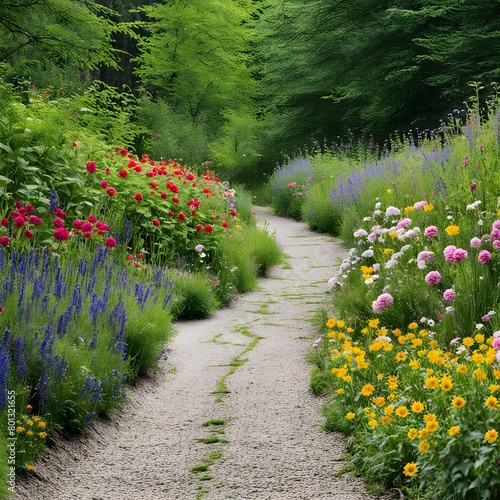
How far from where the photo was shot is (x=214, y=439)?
4000 millimetres

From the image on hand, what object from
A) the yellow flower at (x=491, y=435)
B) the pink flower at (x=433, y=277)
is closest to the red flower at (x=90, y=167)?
the pink flower at (x=433, y=277)

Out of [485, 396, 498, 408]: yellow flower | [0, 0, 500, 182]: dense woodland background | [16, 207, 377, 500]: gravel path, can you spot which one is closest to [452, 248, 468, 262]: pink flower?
[16, 207, 377, 500]: gravel path

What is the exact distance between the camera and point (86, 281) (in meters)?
5.28

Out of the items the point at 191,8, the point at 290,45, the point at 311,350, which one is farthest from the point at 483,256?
the point at 191,8

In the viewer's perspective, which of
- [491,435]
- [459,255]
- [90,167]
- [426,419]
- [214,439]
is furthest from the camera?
A: [90,167]

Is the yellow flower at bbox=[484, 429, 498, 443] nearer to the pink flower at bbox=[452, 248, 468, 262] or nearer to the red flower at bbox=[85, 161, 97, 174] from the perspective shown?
the pink flower at bbox=[452, 248, 468, 262]

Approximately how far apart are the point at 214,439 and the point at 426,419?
62.0 inches

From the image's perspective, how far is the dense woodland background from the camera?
17266 mm

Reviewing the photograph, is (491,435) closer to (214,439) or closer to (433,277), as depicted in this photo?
(214,439)

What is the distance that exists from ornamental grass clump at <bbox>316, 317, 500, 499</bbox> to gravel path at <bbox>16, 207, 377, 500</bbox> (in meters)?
0.17

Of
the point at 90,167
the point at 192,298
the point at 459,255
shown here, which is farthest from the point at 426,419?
the point at 90,167

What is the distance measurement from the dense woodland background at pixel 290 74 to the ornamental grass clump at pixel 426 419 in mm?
10508

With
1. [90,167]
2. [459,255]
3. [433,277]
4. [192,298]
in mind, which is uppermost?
[90,167]

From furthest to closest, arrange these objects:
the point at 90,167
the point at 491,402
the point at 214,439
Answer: the point at 90,167, the point at 214,439, the point at 491,402
